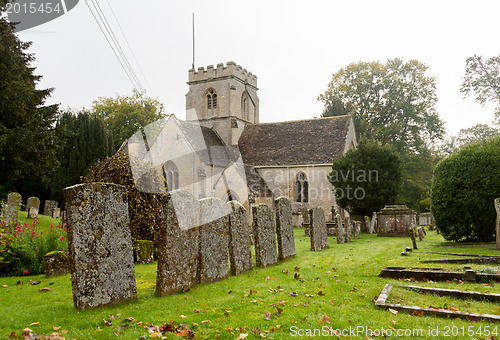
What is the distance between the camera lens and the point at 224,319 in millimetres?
4773

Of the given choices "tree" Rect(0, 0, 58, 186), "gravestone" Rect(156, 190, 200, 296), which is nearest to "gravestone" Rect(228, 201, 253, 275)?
"gravestone" Rect(156, 190, 200, 296)

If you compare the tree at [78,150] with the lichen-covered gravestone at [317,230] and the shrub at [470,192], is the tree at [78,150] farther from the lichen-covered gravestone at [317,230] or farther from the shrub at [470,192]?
the shrub at [470,192]

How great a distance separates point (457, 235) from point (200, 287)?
9522 millimetres

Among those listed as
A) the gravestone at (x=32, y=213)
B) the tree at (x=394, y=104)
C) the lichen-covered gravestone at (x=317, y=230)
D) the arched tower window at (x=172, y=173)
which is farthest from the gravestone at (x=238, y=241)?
the tree at (x=394, y=104)

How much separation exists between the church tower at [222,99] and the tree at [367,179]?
40.5 feet

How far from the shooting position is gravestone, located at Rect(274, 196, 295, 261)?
9695 millimetres

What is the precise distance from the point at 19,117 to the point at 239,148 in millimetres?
17625

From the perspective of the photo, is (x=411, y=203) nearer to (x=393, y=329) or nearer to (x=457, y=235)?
(x=457, y=235)

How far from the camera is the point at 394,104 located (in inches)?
1501

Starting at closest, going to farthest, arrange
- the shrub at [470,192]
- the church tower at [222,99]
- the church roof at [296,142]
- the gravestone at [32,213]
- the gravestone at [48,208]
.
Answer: the shrub at [470,192]
the gravestone at [32,213]
the gravestone at [48,208]
the church roof at [296,142]
the church tower at [222,99]

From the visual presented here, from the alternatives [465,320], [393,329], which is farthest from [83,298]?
[465,320]

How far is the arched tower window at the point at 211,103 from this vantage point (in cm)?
3400

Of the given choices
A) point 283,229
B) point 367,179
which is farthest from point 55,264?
point 367,179

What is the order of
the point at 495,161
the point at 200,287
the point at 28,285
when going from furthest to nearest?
the point at 495,161, the point at 28,285, the point at 200,287
